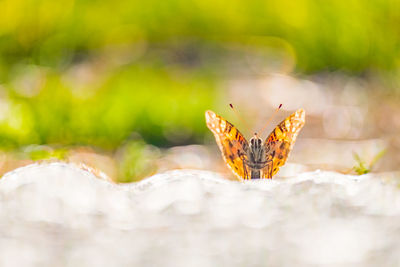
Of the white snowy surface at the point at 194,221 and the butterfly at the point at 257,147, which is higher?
the butterfly at the point at 257,147

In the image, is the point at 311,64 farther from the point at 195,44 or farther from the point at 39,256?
the point at 39,256

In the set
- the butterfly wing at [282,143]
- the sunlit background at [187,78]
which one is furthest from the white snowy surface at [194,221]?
the sunlit background at [187,78]

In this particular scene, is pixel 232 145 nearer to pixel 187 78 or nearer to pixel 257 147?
pixel 257 147

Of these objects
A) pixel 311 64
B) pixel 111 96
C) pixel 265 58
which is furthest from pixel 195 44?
pixel 111 96

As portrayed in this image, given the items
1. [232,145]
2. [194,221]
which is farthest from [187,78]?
[194,221]

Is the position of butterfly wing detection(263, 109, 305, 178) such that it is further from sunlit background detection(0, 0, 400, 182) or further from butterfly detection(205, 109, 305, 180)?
sunlit background detection(0, 0, 400, 182)

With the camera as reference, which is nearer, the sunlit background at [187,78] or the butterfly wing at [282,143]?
the butterfly wing at [282,143]

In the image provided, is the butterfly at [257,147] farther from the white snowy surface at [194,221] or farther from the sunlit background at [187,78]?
the sunlit background at [187,78]
